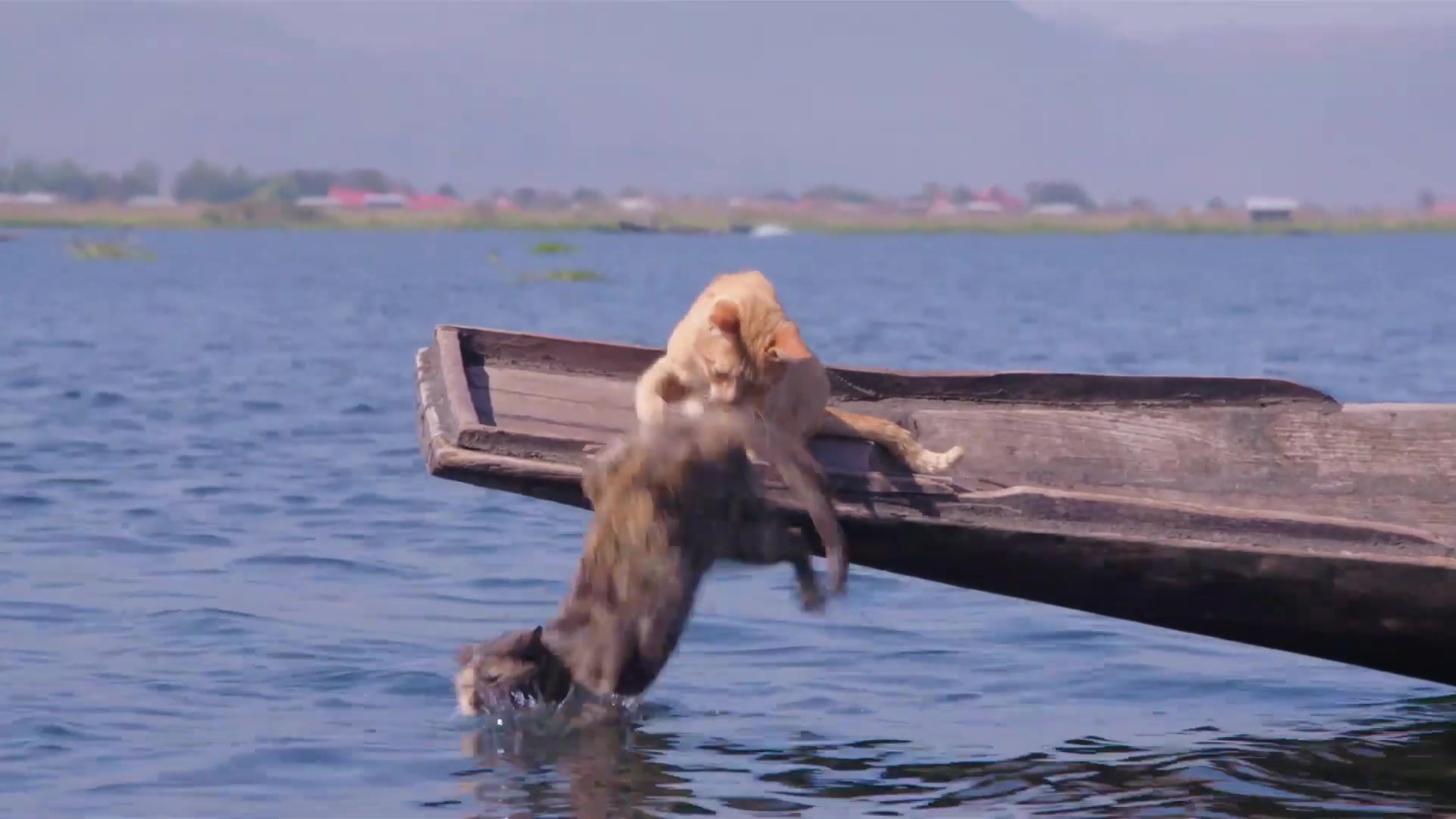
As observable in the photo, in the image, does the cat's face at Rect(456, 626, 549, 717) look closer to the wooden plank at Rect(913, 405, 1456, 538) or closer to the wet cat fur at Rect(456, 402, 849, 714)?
the wet cat fur at Rect(456, 402, 849, 714)

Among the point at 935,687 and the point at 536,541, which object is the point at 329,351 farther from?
the point at 935,687

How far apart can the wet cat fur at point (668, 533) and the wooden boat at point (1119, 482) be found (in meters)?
0.15

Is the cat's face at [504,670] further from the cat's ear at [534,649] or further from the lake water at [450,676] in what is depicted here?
the lake water at [450,676]

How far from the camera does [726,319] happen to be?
782 centimetres

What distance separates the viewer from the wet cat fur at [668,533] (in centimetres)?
767

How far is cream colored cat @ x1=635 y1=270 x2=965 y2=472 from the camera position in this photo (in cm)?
785

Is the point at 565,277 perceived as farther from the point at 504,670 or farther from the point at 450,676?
the point at 504,670

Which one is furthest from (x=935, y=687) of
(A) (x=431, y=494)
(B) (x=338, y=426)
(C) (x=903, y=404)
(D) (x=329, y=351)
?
(D) (x=329, y=351)

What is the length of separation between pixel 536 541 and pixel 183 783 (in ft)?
21.0

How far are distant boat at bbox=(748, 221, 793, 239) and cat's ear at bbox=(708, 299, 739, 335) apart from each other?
17521cm

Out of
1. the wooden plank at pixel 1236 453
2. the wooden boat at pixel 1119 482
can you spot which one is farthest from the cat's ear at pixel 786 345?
the wooden plank at pixel 1236 453

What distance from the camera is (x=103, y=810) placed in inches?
320

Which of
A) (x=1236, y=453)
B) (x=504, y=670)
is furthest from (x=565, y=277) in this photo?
(x=504, y=670)

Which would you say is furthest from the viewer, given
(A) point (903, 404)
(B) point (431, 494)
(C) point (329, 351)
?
(C) point (329, 351)
